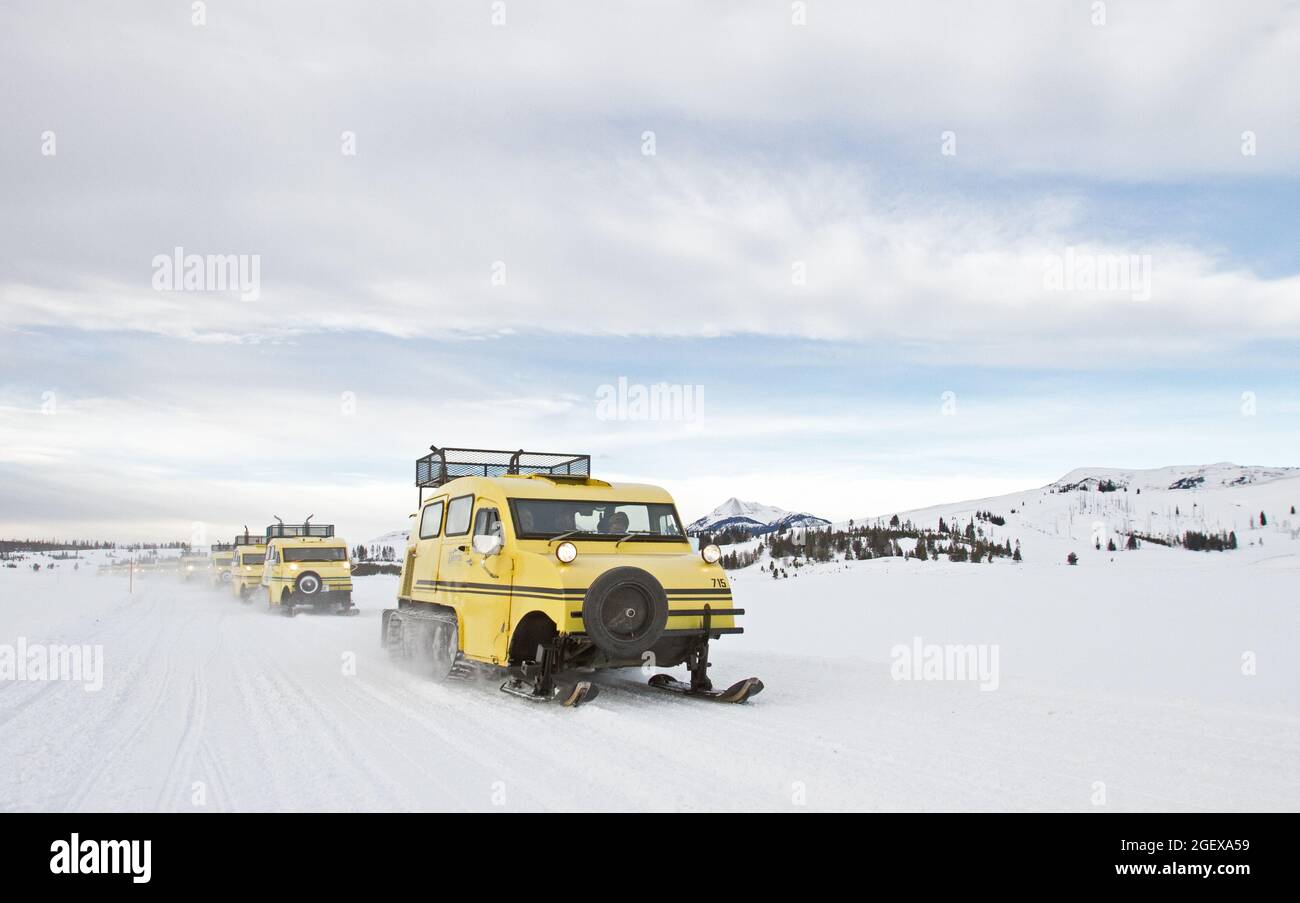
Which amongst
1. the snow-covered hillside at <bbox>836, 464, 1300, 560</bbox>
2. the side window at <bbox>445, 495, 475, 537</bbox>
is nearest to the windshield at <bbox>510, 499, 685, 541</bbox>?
the side window at <bbox>445, 495, 475, 537</bbox>

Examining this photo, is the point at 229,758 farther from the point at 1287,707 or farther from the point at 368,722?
the point at 1287,707

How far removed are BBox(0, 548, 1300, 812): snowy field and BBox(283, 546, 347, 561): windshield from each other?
958 centimetres

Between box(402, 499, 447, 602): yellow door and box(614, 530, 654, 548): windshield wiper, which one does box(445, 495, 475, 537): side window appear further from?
box(614, 530, 654, 548): windshield wiper

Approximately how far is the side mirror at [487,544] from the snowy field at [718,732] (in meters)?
1.52

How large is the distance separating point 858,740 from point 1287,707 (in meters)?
4.21

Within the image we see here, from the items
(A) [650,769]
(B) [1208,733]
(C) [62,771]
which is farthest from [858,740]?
(C) [62,771]

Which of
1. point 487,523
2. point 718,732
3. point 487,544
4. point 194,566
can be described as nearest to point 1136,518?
point 487,523

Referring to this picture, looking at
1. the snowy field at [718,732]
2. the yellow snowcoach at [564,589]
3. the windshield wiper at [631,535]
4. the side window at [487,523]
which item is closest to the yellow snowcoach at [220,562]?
the snowy field at [718,732]

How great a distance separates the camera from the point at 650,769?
618cm

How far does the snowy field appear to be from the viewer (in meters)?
5.54

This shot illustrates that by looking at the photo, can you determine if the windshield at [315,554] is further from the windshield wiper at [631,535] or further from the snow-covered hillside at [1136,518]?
the snow-covered hillside at [1136,518]

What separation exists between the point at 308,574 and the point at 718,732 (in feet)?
64.1

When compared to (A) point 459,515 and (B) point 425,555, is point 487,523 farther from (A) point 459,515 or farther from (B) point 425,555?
(B) point 425,555
